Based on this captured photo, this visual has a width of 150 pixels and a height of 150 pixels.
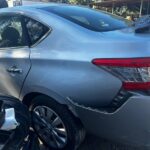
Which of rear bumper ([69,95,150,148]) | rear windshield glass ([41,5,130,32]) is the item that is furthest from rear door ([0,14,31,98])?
rear bumper ([69,95,150,148])

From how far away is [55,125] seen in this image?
4094 mm

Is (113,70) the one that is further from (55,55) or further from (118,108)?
(55,55)

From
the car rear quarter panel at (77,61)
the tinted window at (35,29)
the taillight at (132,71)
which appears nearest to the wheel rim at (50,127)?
the car rear quarter panel at (77,61)

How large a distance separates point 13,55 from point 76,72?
996 mm

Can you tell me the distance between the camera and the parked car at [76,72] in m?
3.31

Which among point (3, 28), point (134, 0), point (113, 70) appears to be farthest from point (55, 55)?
point (134, 0)

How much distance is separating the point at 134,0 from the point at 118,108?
2120cm

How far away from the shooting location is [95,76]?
3473mm

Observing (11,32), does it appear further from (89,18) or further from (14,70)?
(89,18)

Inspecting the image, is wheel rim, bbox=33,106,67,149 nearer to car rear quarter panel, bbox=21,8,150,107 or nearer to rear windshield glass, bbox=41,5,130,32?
car rear quarter panel, bbox=21,8,150,107

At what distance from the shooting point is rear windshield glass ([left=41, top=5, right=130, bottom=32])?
→ 158 inches

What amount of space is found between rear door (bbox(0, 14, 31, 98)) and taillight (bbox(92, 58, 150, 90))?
1.15 meters

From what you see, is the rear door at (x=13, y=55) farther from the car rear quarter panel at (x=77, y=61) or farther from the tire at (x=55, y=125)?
the tire at (x=55, y=125)

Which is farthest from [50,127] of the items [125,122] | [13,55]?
[125,122]
